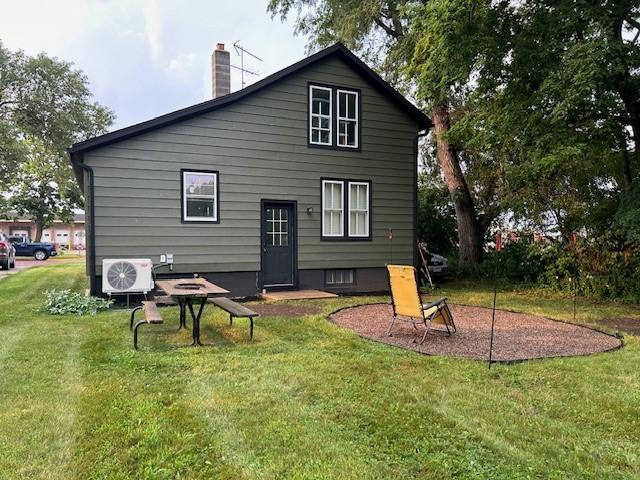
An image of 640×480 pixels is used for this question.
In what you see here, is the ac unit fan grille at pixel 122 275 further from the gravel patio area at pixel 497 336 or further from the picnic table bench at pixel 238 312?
the gravel patio area at pixel 497 336

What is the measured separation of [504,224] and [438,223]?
2364 millimetres

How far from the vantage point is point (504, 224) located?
15.5 m

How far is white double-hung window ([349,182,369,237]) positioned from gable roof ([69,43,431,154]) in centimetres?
227

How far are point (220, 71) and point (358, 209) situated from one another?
5.26m

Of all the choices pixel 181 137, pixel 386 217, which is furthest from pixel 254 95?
pixel 386 217

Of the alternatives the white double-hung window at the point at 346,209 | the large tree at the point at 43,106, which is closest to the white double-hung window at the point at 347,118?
the white double-hung window at the point at 346,209

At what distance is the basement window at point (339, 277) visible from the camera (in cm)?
1119

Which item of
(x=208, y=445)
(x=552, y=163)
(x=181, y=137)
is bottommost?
(x=208, y=445)

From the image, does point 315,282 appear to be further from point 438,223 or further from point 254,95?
point 438,223

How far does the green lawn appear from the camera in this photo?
2.76 meters

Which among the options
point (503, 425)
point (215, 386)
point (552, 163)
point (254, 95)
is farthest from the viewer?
point (254, 95)

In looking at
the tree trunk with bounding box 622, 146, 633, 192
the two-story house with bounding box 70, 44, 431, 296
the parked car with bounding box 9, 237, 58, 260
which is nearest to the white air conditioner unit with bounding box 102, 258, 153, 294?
the two-story house with bounding box 70, 44, 431, 296

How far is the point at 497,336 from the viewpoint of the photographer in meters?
6.41

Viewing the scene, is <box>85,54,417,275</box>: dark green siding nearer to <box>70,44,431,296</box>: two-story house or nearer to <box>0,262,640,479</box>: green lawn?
<box>70,44,431,296</box>: two-story house
